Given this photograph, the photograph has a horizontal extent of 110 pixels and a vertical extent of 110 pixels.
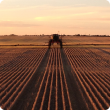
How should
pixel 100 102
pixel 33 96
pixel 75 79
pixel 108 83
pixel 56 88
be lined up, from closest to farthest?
pixel 100 102 < pixel 33 96 < pixel 56 88 < pixel 108 83 < pixel 75 79

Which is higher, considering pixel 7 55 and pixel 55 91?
pixel 55 91

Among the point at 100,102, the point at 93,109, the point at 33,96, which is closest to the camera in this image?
the point at 93,109

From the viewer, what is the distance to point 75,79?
883cm

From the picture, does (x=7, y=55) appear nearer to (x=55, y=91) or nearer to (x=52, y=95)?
(x=55, y=91)

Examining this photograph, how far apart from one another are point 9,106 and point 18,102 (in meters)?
0.44

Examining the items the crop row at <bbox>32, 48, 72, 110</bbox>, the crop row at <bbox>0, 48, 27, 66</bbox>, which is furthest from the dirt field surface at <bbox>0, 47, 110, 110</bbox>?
the crop row at <bbox>0, 48, 27, 66</bbox>

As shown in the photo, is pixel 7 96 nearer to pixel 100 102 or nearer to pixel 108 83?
pixel 100 102

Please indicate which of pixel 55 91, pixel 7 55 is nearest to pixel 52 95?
pixel 55 91

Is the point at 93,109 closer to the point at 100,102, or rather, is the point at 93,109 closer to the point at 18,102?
the point at 100,102

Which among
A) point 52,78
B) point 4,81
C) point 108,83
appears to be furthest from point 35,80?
point 108,83

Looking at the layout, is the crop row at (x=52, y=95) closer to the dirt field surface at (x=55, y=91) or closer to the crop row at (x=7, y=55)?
the dirt field surface at (x=55, y=91)

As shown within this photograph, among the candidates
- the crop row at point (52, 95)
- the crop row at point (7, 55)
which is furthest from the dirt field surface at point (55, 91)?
the crop row at point (7, 55)

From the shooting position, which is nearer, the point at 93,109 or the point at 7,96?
the point at 93,109

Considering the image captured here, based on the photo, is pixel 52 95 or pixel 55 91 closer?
pixel 52 95
